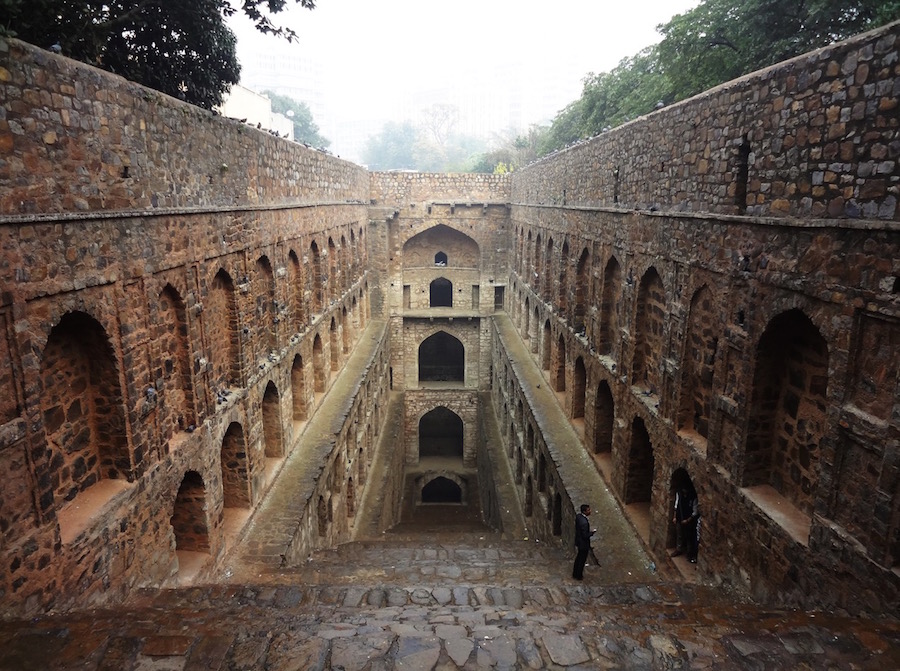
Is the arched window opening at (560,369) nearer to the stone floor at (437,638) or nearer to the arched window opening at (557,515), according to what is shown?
the arched window opening at (557,515)

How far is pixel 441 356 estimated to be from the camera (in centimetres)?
2842

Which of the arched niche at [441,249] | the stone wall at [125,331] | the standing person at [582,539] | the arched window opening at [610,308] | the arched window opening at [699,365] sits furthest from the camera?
the arched niche at [441,249]

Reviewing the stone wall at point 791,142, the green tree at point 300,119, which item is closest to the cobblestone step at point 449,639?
the stone wall at point 791,142

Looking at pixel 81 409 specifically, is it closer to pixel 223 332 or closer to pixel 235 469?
pixel 223 332

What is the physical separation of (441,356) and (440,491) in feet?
20.4

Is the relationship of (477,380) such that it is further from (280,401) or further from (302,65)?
(302,65)

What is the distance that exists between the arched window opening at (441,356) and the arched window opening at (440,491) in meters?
4.78

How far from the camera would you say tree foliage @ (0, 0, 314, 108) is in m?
9.56

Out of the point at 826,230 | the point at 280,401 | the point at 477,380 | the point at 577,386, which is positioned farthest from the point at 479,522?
the point at 826,230

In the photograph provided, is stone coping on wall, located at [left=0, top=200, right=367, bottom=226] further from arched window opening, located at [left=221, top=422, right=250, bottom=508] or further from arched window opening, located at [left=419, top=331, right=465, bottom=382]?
arched window opening, located at [left=419, top=331, right=465, bottom=382]

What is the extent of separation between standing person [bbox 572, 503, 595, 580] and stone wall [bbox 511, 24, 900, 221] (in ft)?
13.0

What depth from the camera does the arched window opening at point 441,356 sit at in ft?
90.9

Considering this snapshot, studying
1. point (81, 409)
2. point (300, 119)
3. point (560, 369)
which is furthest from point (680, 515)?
point (300, 119)

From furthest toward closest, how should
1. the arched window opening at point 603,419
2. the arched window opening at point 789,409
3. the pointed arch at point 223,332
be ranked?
the arched window opening at point 603,419 < the pointed arch at point 223,332 < the arched window opening at point 789,409
